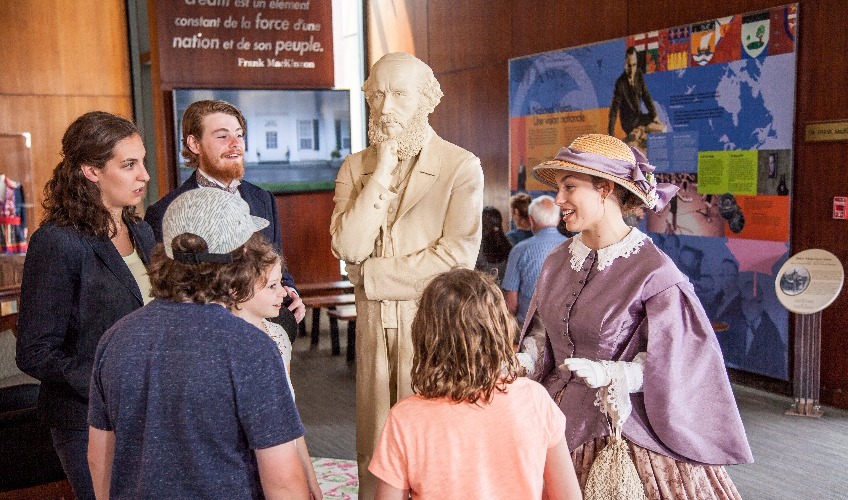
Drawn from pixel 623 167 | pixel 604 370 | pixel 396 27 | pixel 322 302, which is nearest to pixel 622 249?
pixel 623 167

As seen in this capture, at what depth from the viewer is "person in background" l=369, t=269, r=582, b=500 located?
1592 mm

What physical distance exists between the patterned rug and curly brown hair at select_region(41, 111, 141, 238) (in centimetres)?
202

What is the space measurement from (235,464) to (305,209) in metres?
7.44

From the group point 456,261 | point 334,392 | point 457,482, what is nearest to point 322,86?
point 334,392

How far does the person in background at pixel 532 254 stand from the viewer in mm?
4730

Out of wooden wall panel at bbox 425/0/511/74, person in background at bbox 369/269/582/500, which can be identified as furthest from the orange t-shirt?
wooden wall panel at bbox 425/0/511/74

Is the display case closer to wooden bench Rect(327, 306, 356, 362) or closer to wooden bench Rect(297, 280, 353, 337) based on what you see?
wooden bench Rect(297, 280, 353, 337)

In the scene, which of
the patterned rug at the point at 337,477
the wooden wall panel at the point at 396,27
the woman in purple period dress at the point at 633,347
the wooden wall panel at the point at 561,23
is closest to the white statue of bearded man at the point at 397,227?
the woman in purple period dress at the point at 633,347

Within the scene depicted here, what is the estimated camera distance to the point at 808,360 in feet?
15.8

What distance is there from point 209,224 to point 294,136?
743 centimetres

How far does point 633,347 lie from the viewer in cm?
226

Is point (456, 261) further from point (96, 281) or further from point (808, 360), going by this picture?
point (808, 360)

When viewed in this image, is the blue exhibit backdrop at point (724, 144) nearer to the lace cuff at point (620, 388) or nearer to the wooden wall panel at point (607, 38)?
the wooden wall panel at point (607, 38)

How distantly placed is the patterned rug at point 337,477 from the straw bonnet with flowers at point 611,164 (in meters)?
2.08
